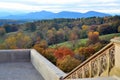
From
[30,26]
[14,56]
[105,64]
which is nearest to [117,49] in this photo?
[105,64]

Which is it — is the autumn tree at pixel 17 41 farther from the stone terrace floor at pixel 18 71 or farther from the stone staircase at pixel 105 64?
the stone staircase at pixel 105 64

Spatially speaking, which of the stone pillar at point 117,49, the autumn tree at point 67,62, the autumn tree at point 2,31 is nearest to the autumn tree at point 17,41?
the autumn tree at point 2,31

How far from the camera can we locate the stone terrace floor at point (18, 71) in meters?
7.33

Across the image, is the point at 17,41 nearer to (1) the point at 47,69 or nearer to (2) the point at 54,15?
(2) the point at 54,15

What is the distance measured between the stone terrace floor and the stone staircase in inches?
125

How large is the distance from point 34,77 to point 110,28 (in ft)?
128

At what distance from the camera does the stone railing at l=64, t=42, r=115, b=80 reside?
143 inches

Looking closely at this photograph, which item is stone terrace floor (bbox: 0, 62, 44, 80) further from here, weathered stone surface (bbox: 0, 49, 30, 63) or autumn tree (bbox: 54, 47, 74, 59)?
autumn tree (bbox: 54, 47, 74, 59)

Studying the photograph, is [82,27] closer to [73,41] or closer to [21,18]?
[73,41]

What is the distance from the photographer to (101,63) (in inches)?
153

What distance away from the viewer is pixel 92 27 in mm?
45531

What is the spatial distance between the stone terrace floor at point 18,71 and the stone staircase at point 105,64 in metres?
3.19

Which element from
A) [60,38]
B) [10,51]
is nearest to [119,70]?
[10,51]

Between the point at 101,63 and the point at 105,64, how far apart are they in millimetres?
136
